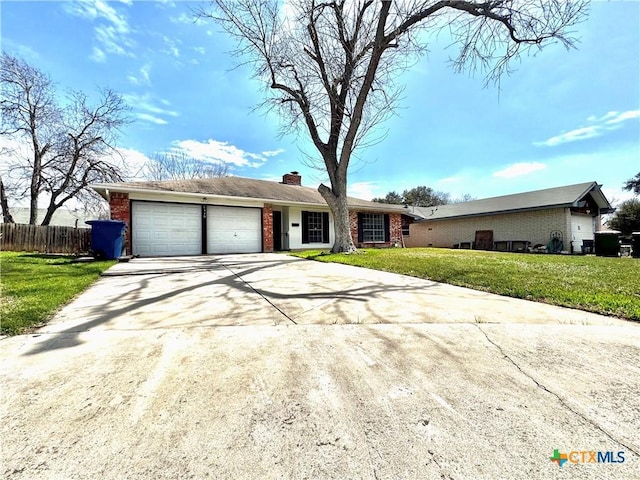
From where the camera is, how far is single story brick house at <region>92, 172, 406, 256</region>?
33.8ft

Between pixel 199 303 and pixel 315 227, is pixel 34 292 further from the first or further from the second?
pixel 315 227

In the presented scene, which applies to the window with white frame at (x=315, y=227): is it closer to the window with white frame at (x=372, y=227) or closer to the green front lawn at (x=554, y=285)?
the window with white frame at (x=372, y=227)

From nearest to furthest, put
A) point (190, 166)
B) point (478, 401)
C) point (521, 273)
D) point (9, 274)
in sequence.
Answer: point (478, 401), point (9, 274), point (521, 273), point (190, 166)

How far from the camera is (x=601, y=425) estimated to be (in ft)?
4.50

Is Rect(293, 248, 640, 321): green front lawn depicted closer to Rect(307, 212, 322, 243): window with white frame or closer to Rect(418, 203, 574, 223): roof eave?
Rect(307, 212, 322, 243): window with white frame

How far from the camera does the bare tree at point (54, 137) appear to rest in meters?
16.8

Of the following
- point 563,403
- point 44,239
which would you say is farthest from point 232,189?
point 563,403

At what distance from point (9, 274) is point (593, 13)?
567 inches

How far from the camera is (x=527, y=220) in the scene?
1628 centimetres

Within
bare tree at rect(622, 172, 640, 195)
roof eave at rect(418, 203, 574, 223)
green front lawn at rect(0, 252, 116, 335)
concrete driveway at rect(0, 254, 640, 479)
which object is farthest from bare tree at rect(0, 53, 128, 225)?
bare tree at rect(622, 172, 640, 195)

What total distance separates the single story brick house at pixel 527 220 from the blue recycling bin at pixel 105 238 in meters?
19.5

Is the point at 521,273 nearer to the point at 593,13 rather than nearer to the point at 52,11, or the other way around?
the point at 593,13

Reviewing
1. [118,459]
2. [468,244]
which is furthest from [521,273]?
[468,244]

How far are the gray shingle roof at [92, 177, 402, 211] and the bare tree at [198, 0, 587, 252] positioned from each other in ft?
11.1
